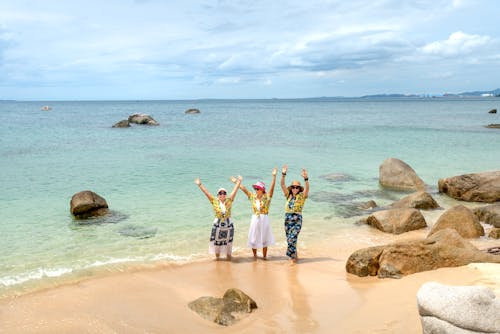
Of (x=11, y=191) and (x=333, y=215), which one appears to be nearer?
(x=333, y=215)

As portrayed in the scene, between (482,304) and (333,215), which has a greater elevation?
(482,304)

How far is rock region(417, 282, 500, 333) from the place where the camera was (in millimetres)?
5133

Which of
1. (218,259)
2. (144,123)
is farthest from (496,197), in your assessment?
(144,123)

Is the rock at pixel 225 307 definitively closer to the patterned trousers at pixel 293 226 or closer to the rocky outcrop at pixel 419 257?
the patterned trousers at pixel 293 226

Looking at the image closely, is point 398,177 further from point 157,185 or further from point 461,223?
point 157,185

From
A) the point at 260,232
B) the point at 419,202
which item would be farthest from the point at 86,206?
the point at 419,202

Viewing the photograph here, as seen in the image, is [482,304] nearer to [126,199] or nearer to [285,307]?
[285,307]

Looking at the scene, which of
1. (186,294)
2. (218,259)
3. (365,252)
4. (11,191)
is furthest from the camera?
(11,191)

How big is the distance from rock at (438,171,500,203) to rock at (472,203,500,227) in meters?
3.23

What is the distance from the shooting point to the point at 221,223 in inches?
394

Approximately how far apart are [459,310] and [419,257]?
3.65m

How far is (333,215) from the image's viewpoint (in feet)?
49.4

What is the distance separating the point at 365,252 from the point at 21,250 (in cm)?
869

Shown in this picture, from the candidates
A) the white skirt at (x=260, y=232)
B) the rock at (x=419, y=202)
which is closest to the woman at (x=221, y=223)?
the white skirt at (x=260, y=232)
